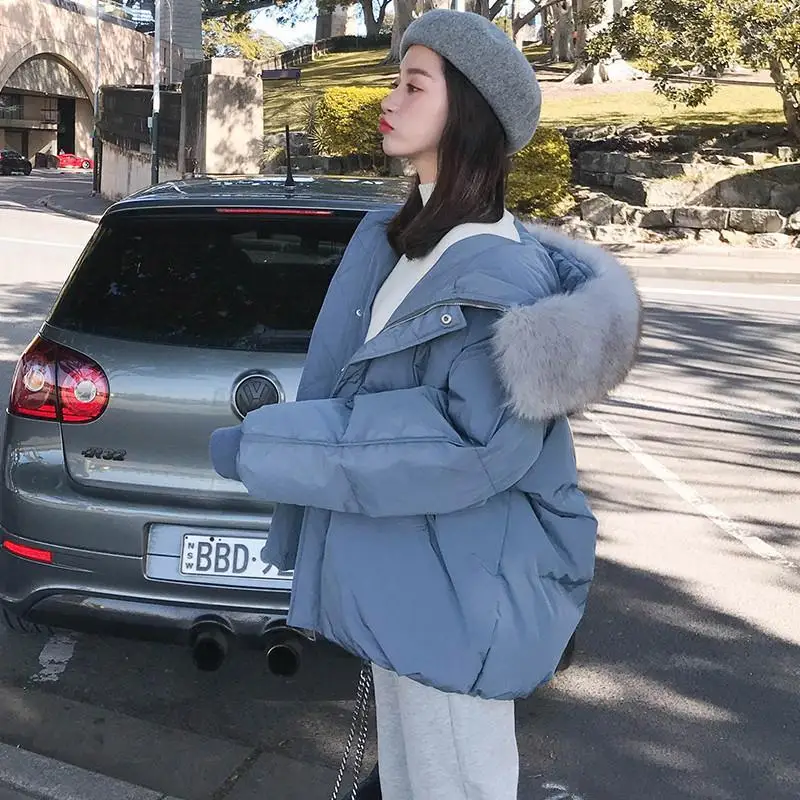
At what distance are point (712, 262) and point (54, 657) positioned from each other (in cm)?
1481

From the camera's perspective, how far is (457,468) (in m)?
1.72

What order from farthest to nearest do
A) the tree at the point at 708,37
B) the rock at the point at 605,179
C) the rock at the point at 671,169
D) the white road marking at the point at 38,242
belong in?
the rock at the point at 605,179, the rock at the point at 671,169, the white road marking at the point at 38,242, the tree at the point at 708,37

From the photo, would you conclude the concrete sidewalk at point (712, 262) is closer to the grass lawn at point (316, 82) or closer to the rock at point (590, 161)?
the rock at point (590, 161)

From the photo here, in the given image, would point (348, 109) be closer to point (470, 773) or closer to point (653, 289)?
point (653, 289)

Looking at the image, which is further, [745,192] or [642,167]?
[642,167]

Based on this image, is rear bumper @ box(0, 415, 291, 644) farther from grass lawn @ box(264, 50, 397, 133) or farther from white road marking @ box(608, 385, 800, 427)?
grass lawn @ box(264, 50, 397, 133)

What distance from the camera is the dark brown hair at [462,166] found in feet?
6.19

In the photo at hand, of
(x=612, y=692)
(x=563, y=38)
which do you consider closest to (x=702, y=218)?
(x=612, y=692)

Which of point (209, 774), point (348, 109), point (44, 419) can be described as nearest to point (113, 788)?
point (209, 774)

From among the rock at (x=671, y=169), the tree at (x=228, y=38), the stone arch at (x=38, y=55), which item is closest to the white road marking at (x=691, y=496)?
the rock at (x=671, y=169)

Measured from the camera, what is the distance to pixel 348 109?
22.1 meters

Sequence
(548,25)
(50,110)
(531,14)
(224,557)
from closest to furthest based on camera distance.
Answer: (224,557) < (531,14) < (548,25) < (50,110)

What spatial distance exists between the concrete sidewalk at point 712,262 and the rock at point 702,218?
53 cm

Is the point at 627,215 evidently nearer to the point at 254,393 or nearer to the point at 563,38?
the point at 254,393
